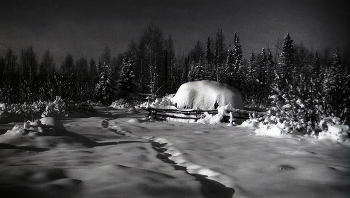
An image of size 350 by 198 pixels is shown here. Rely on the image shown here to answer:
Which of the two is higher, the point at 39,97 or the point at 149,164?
Answer: the point at 39,97

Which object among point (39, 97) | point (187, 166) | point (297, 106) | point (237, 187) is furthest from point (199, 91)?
point (39, 97)

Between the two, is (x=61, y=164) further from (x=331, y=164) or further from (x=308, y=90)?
(x=308, y=90)

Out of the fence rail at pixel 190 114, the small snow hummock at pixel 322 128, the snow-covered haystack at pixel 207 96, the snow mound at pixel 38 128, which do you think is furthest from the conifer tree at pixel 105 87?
the small snow hummock at pixel 322 128

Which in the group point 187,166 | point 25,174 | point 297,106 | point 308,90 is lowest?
point 187,166

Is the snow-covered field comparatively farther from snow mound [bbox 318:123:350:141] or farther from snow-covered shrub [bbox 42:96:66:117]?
snow-covered shrub [bbox 42:96:66:117]

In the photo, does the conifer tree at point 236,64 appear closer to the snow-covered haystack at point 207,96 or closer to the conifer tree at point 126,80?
the conifer tree at point 126,80

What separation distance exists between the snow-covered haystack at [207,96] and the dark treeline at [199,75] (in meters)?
2.83

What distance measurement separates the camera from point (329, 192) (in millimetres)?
2531

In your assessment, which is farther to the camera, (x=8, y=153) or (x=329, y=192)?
(x=8, y=153)

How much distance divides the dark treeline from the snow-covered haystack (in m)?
2.83

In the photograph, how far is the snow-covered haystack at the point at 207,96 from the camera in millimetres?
12781

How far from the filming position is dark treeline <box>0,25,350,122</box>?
265 inches

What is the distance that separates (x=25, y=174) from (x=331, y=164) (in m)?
5.03

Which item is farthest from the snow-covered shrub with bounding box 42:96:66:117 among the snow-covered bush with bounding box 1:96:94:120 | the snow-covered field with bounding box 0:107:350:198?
the snow-covered field with bounding box 0:107:350:198
